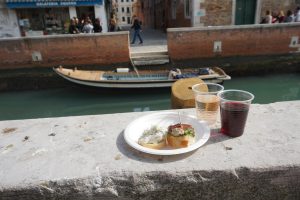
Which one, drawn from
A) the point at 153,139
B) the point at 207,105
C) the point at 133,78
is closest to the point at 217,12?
the point at 133,78

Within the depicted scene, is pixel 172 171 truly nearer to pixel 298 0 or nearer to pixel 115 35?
pixel 115 35

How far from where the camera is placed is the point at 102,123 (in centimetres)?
191

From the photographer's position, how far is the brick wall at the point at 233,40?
10.7 metres

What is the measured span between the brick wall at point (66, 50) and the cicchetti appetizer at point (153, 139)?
9188mm

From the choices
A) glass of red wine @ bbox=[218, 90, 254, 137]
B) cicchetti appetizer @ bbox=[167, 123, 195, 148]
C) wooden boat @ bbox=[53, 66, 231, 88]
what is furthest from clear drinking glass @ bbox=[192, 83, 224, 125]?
wooden boat @ bbox=[53, 66, 231, 88]

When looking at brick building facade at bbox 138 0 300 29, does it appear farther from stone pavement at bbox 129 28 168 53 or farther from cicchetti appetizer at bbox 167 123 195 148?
cicchetti appetizer at bbox 167 123 195 148

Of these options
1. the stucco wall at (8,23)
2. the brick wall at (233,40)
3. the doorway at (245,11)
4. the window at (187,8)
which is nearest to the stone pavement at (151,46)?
the brick wall at (233,40)

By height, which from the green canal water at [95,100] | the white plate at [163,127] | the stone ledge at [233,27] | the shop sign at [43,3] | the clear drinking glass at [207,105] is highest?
the shop sign at [43,3]

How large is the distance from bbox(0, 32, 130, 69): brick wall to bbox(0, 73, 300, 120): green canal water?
1.29 meters

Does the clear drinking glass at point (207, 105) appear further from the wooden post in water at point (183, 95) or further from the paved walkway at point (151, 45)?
the paved walkway at point (151, 45)

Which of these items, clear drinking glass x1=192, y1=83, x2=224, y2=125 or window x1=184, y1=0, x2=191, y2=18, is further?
window x1=184, y1=0, x2=191, y2=18

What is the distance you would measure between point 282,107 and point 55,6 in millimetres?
14077

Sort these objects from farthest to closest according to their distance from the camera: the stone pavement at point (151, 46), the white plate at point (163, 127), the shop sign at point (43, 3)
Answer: the shop sign at point (43, 3)
the stone pavement at point (151, 46)
the white plate at point (163, 127)

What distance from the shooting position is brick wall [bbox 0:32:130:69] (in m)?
10.3
